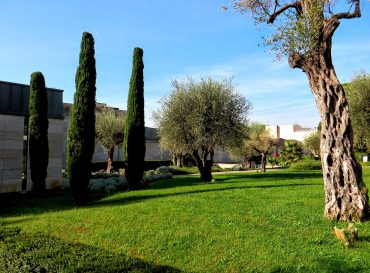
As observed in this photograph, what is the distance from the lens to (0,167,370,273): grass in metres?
7.45

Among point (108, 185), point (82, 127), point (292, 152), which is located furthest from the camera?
point (292, 152)

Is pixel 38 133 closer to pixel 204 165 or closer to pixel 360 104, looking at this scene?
pixel 204 165

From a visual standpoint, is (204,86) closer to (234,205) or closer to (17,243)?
(234,205)

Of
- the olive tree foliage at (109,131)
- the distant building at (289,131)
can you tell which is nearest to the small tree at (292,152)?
the olive tree foliage at (109,131)

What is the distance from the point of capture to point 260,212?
1116cm

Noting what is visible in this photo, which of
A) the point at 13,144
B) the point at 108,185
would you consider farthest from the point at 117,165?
the point at 13,144

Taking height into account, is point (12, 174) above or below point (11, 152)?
below

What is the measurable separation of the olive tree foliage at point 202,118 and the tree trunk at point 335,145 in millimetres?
11888

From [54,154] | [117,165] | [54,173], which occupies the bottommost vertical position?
[54,173]

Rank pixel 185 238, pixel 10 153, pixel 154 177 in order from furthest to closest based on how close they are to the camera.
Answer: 1. pixel 154 177
2. pixel 10 153
3. pixel 185 238

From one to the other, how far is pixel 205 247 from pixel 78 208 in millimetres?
7416

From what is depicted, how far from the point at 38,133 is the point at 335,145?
583 inches

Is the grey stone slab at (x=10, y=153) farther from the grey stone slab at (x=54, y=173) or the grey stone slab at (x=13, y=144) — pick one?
the grey stone slab at (x=54, y=173)

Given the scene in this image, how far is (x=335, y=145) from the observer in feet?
33.8
